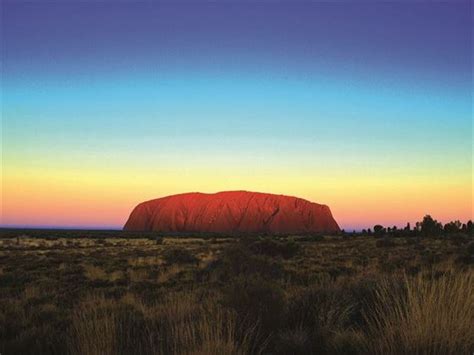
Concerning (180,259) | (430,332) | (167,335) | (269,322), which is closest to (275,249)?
(180,259)

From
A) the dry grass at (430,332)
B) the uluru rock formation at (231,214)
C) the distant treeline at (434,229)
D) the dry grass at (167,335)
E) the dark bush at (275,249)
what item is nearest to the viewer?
the dry grass at (430,332)

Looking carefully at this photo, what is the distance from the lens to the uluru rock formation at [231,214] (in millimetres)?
109188

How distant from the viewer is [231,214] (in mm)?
113062

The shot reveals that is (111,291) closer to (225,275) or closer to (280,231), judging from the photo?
(225,275)

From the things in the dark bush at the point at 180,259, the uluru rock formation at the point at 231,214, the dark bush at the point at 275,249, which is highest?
the uluru rock formation at the point at 231,214

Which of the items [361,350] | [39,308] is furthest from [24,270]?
[361,350]

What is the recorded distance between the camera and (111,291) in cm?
1313

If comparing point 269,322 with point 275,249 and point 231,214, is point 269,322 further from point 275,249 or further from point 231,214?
point 231,214

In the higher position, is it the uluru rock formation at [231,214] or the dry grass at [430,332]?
the uluru rock formation at [231,214]

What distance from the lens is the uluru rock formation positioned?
358 ft

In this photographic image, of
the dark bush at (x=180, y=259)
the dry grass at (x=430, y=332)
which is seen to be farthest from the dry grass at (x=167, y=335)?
the dark bush at (x=180, y=259)

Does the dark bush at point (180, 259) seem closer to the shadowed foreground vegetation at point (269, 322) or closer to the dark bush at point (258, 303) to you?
the shadowed foreground vegetation at point (269, 322)

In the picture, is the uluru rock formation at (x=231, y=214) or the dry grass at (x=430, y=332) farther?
the uluru rock formation at (x=231, y=214)

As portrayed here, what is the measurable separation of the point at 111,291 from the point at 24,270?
26.2 feet
